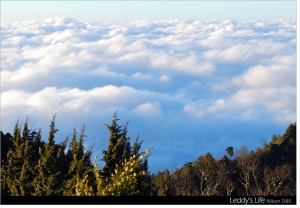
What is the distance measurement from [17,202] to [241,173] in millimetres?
10387

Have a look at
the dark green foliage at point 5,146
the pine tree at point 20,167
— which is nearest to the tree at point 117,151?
the pine tree at point 20,167

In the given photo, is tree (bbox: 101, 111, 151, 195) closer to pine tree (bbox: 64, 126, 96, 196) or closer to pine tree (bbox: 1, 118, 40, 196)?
pine tree (bbox: 64, 126, 96, 196)

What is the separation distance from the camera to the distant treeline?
9648 mm

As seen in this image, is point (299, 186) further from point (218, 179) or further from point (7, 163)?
point (7, 163)

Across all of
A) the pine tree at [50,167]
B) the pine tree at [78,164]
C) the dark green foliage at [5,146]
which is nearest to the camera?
the pine tree at [78,164]

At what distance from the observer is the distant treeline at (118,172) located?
965cm

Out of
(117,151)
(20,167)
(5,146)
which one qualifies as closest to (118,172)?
(117,151)

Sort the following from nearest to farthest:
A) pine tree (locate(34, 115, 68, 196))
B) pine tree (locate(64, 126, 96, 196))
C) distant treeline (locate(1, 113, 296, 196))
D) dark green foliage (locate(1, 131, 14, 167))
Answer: distant treeline (locate(1, 113, 296, 196)), pine tree (locate(64, 126, 96, 196)), pine tree (locate(34, 115, 68, 196)), dark green foliage (locate(1, 131, 14, 167))

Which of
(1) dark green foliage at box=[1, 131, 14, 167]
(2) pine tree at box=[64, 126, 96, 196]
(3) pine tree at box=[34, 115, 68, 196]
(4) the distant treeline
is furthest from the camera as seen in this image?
(1) dark green foliage at box=[1, 131, 14, 167]

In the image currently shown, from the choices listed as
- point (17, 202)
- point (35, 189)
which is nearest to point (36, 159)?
point (35, 189)

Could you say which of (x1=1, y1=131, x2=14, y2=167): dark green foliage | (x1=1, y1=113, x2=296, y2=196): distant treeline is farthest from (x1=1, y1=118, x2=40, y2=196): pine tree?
(x1=1, y1=131, x2=14, y2=167): dark green foliage

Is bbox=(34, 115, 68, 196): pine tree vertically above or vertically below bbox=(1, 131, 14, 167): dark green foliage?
below

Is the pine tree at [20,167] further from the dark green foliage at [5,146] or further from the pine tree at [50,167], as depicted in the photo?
the dark green foliage at [5,146]

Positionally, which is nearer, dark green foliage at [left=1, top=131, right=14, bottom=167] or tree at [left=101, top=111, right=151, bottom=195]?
tree at [left=101, top=111, right=151, bottom=195]
